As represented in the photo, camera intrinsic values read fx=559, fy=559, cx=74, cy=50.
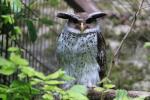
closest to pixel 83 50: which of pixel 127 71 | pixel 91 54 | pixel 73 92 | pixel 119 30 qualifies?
pixel 91 54

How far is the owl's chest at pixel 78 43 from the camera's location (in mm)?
3463

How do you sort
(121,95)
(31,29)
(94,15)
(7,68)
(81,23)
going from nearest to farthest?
(7,68) < (121,95) < (31,29) < (94,15) < (81,23)

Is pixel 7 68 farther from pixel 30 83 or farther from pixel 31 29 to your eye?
pixel 31 29

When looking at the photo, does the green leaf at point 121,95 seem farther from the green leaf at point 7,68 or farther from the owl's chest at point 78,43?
the owl's chest at point 78,43

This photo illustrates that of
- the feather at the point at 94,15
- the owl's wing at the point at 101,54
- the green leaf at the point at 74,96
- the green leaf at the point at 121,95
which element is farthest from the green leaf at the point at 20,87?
the owl's wing at the point at 101,54

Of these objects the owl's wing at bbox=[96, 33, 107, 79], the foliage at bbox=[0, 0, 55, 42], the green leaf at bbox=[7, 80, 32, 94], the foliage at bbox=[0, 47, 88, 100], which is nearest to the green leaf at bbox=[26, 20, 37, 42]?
the foliage at bbox=[0, 0, 55, 42]

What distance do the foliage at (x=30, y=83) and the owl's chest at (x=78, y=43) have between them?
4.08 feet

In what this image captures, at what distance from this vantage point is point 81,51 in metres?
3.47

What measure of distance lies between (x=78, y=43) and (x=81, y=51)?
0.05 m

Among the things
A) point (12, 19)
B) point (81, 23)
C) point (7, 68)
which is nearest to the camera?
point (7, 68)

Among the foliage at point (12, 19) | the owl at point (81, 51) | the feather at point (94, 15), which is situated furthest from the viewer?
the owl at point (81, 51)

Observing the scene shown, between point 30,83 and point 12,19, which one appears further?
point 12,19

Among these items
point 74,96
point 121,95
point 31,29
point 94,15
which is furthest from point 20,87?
point 94,15

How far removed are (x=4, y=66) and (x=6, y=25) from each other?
3.36 ft
